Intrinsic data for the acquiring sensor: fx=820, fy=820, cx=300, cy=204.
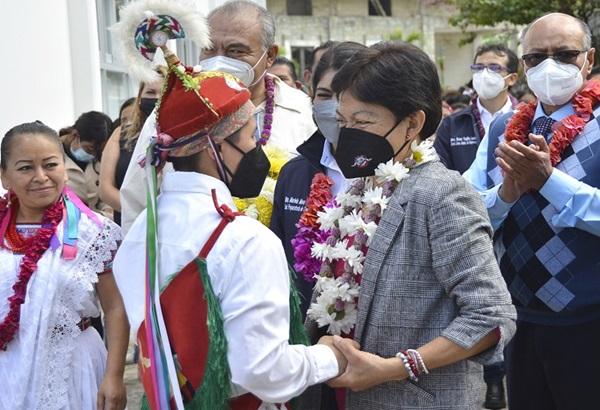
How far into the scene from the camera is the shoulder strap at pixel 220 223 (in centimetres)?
242

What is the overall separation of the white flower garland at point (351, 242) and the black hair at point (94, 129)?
15.7 ft

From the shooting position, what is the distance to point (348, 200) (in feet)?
10.2

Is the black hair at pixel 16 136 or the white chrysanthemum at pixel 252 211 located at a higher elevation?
the black hair at pixel 16 136

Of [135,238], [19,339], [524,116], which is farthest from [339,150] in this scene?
[19,339]

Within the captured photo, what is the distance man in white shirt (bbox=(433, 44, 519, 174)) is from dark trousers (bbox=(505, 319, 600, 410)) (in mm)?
2939

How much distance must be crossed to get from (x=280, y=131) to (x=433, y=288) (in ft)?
6.32

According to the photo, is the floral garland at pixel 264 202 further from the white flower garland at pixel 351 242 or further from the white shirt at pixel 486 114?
the white shirt at pixel 486 114

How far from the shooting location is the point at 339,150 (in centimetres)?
292

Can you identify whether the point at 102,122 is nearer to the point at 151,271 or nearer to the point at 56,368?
the point at 56,368

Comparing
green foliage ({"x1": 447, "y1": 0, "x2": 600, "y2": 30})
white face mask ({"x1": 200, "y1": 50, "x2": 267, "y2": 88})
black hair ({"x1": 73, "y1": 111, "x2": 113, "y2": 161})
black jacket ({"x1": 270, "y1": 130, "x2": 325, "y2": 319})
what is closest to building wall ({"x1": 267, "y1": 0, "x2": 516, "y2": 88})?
green foliage ({"x1": 447, "y1": 0, "x2": 600, "y2": 30})

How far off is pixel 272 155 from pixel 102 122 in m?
3.86

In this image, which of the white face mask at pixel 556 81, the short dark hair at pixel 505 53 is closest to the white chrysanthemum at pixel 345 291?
the white face mask at pixel 556 81

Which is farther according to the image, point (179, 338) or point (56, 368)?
point (56, 368)

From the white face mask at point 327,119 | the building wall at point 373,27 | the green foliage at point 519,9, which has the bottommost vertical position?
the white face mask at point 327,119
